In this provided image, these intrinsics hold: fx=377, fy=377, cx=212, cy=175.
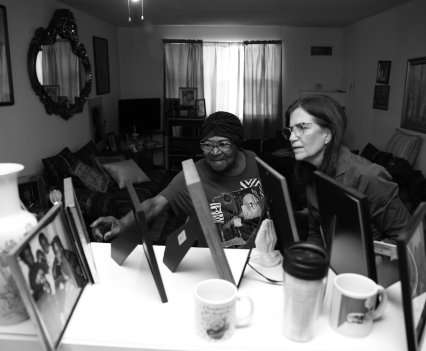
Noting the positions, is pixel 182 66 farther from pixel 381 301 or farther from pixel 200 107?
pixel 381 301

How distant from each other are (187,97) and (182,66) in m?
0.51

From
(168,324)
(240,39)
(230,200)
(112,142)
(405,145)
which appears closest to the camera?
(168,324)

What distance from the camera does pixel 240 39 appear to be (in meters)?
6.29

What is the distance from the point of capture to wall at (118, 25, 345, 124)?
20.5 ft

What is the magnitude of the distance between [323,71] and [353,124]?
114 centimetres

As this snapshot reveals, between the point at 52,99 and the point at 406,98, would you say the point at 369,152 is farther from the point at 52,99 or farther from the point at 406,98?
the point at 52,99

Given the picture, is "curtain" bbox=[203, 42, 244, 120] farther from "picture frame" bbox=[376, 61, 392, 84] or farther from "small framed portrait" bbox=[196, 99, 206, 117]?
"picture frame" bbox=[376, 61, 392, 84]

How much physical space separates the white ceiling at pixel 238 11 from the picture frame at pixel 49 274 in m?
3.77

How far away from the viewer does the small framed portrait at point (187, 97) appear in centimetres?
633

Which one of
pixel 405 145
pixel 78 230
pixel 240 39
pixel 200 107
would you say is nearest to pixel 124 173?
pixel 200 107

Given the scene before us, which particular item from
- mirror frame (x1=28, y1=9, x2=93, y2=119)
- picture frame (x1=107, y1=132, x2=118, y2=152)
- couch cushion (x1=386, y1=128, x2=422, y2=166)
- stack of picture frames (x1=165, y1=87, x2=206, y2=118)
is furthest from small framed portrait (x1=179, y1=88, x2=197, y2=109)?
couch cushion (x1=386, y1=128, x2=422, y2=166)

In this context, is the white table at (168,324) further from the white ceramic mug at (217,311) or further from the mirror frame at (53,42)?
the mirror frame at (53,42)

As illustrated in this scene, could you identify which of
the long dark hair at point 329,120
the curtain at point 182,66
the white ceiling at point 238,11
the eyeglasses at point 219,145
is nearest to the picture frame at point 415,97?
the white ceiling at point 238,11

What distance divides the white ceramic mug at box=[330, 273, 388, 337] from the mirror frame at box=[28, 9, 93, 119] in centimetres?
355
